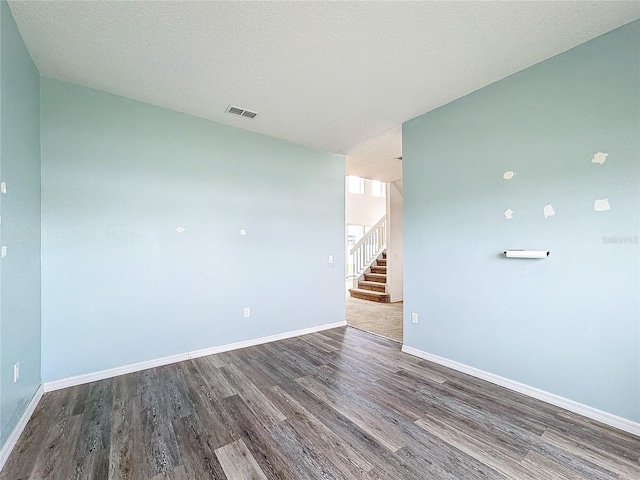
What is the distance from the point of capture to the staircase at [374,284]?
641 cm

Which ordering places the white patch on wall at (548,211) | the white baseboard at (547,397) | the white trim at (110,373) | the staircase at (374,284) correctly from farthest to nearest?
the staircase at (374,284) → the white trim at (110,373) → the white patch on wall at (548,211) → the white baseboard at (547,397)

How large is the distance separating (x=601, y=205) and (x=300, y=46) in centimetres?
244

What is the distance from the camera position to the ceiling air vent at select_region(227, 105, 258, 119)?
9.96ft

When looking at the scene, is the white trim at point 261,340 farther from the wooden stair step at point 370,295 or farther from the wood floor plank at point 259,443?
the wooden stair step at point 370,295

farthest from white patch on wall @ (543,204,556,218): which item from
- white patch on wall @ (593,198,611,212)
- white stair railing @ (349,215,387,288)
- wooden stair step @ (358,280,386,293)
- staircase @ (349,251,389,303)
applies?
white stair railing @ (349,215,387,288)

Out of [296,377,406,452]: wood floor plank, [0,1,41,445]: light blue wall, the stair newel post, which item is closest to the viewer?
[0,1,41,445]: light blue wall

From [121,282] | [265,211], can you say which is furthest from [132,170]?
[265,211]

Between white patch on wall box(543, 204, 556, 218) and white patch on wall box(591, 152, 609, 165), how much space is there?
1.29 feet

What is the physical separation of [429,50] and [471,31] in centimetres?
29

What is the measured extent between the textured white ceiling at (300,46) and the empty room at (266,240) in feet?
0.06

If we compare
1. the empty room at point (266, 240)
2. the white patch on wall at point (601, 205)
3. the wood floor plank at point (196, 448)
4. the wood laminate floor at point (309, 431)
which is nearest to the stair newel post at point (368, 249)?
the empty room at point (266, 240)

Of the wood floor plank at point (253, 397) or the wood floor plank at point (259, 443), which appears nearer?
the wood floor plank at point (259, 443)

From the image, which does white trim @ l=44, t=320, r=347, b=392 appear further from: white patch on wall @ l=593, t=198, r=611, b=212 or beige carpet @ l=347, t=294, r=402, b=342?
white patch on wall @ l=593, t=198, r=611, b=212

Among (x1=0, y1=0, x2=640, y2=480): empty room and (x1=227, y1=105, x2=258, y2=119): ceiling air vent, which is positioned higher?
(x1=227, y1=105, x2=258, y2=119): ceiling air vent
